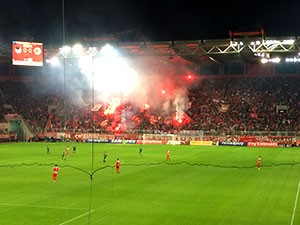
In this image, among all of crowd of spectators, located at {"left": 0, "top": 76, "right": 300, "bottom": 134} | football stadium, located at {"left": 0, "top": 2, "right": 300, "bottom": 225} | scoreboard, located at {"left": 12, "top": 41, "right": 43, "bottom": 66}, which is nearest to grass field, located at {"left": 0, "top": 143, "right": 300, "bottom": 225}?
football stadium, located at {"left": 0, "top": 2, "right": 300, "bottom": 225}

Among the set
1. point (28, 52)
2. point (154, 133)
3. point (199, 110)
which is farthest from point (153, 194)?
point (199, 110)

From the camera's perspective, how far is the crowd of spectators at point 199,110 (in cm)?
6150

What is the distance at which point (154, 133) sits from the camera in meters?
61.5

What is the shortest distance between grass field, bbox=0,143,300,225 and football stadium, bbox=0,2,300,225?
2.7 inches

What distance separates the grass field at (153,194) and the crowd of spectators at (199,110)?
96.3 feet

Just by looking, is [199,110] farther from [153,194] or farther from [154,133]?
[153,194]

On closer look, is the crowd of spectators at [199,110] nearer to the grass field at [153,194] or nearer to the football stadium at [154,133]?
the football stadium at [154,133]

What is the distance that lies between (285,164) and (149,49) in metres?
20.7

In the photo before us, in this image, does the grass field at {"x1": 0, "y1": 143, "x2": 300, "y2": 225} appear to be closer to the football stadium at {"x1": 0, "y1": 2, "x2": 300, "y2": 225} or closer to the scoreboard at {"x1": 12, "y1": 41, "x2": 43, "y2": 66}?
the football stadium at {"x1": 0, "y1": 2, "x2": 300, "y2": 225}

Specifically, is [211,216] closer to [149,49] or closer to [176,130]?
[149,49]

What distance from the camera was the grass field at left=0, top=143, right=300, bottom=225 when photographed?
15.6 metres

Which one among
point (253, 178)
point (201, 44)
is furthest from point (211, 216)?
point (201, 44)

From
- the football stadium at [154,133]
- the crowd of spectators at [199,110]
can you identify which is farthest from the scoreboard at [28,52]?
the crowd of spectators at [199,110]

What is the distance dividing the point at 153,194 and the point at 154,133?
136 feet
